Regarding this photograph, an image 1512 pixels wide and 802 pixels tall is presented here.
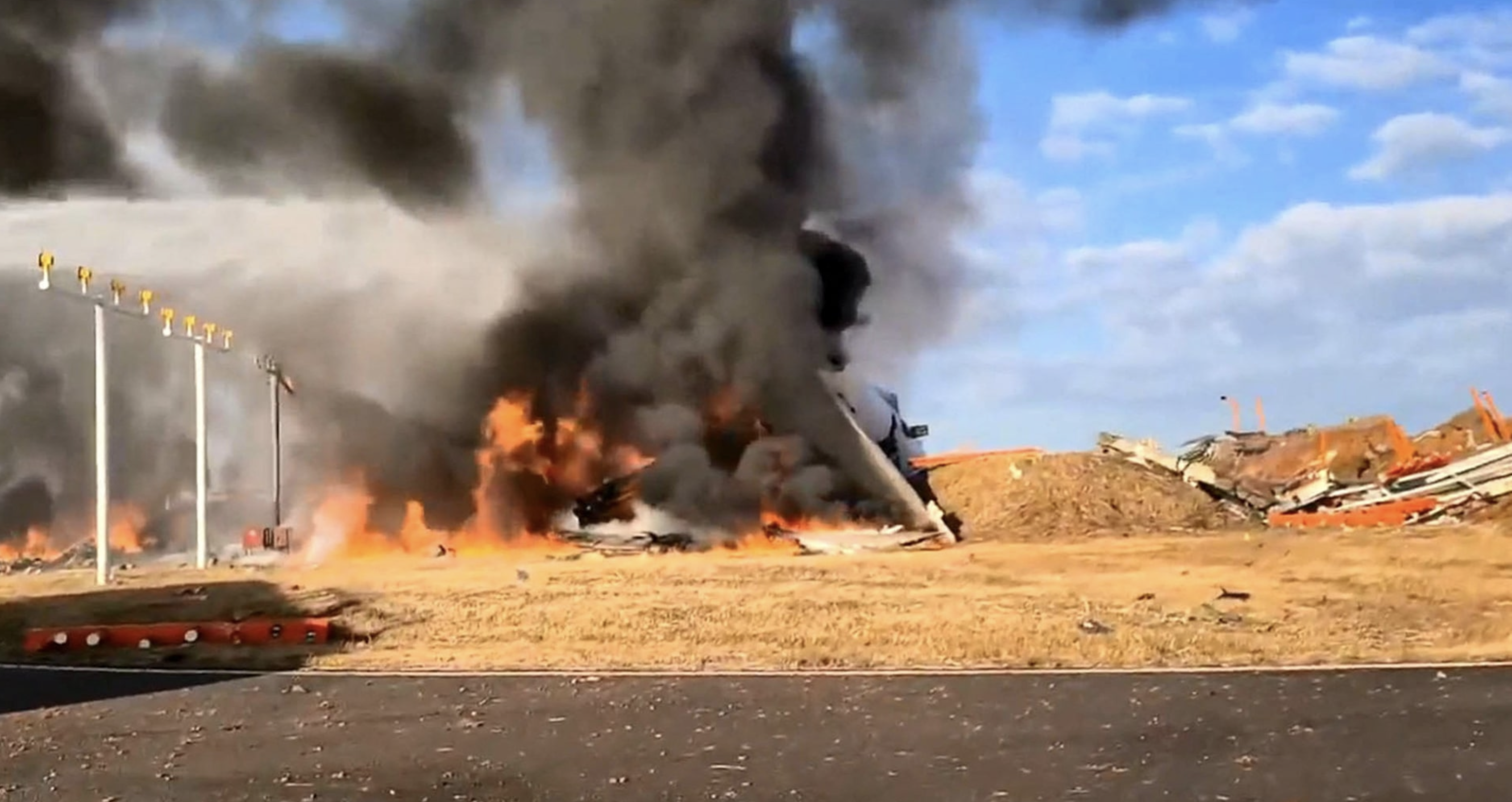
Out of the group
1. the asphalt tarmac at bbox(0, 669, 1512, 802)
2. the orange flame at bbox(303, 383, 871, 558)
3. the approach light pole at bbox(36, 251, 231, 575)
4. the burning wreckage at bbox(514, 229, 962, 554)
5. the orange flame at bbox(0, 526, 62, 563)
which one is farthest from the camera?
the orange flame at bbox(0, 526, 62, 563)

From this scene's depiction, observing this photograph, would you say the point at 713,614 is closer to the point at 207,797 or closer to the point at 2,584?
the point at 207,797

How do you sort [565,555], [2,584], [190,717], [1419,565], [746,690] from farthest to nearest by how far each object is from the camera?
A: 1. [565,555]
2. [2,584]
3. [1419,565]
4. [746,690]
5. [190,717]

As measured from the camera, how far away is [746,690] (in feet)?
48.5

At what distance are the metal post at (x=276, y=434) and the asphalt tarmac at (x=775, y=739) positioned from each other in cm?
2843

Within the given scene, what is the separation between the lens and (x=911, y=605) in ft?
71.7

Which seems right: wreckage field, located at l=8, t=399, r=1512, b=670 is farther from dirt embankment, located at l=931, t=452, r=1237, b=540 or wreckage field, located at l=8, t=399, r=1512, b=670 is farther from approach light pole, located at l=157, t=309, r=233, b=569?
approach light pole, located at l=157, t=309, r=233, b=569

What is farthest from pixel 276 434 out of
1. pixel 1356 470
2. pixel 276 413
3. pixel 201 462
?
pixel 1356 470

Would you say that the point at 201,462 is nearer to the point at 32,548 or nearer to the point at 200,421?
the point at 200,421

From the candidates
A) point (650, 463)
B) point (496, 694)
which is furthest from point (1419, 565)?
point (650, 463)

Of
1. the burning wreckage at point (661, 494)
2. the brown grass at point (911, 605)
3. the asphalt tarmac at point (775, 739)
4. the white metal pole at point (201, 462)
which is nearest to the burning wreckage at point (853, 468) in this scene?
the burning wreckage at point (661, 494)

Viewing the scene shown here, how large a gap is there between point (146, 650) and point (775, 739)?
10993 millimetres

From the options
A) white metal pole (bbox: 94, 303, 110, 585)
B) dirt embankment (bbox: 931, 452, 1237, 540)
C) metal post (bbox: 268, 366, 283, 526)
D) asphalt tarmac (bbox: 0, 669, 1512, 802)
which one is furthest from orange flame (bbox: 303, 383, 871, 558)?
asphalt tarmac (bbox: 0, 669, 1512, 802)

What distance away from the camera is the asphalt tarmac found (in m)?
9.93

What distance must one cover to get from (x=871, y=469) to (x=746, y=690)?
23487mm
